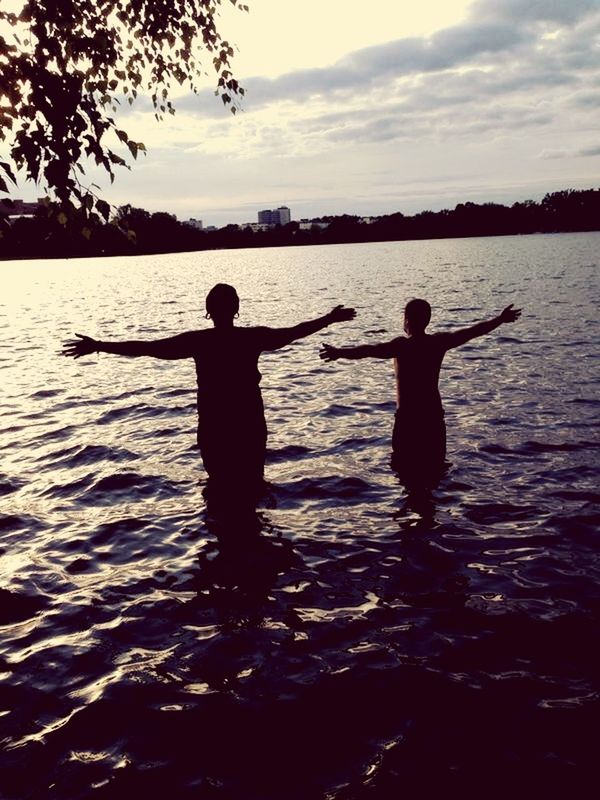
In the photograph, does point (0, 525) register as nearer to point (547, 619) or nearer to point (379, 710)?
point (379, 710)

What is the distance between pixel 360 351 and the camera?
814 cm

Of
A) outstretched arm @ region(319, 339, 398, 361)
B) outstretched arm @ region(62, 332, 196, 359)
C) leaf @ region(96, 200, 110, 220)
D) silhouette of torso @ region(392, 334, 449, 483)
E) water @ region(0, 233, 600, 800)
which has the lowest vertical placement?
water @ region(0, 233, 600, 800)

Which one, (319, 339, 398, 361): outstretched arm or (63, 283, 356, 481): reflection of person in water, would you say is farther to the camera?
(319, 339, 398, 361): outstretched arm

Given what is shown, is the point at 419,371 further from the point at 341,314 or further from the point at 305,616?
the point at 305,616

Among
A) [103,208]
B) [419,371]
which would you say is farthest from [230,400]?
[103,208]

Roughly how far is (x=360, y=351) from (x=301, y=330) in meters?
0.94

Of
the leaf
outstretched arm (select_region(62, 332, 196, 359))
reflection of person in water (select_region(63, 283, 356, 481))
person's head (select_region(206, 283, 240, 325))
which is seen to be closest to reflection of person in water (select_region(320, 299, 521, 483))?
reflection of person in water (select_region(63, 283, 356, 481))

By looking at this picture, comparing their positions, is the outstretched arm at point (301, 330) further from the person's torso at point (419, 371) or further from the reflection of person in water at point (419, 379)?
the person's torso at point (419, 371)

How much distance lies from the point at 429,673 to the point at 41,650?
11.6ft

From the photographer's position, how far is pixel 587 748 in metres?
4.34

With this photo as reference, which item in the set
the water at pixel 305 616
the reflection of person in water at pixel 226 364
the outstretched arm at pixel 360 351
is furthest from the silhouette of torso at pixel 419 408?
the reflection of person in water at pixel 226 364

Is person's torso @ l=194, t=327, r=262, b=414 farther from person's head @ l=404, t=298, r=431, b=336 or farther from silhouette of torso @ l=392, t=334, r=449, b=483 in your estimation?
person's head @ l=404, t=298, r=431, b=336

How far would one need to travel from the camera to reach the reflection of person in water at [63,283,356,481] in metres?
7.70

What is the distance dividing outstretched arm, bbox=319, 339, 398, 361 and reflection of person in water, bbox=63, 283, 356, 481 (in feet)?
1.17
